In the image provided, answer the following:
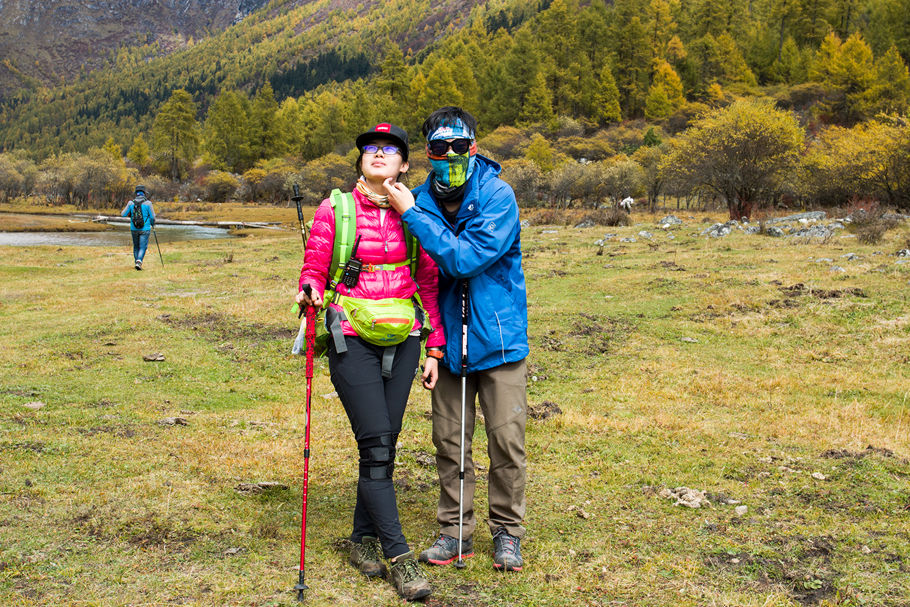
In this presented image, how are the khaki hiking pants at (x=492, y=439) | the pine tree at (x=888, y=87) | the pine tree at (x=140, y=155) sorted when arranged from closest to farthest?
the khaki hiking pants at (x=492, y=439), the pine tree at (x=888, y=87), the pine tree at (x=140, y=155)

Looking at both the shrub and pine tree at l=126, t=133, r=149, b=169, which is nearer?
the shrub

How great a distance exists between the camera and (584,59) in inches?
4985

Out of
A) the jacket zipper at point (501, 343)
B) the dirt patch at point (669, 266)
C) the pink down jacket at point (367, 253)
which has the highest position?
the pink down jacket at point (367, 253)

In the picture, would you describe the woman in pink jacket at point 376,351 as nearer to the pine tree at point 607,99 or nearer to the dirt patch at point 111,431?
the dirt patch at point 111,431

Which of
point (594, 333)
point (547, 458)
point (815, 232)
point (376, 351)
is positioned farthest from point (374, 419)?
point (815, 232)

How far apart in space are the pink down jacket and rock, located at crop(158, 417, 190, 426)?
4.49 m

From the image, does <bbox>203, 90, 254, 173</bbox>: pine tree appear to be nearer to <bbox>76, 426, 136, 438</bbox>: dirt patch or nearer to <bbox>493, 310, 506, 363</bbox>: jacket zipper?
<bbox>76, 426, 136, 438</bbox>: dirt patch

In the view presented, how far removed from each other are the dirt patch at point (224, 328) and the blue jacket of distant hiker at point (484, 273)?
9.39 metres

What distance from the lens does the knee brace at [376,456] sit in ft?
13.5

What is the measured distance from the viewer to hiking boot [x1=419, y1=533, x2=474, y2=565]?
4.50 meters

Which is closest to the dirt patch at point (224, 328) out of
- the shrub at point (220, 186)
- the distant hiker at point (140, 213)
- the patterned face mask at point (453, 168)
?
the distant hiker at point (140, 213)

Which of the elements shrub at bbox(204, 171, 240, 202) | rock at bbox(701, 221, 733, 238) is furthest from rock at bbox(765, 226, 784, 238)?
shrub at bbox(204, 171, 240, 202)

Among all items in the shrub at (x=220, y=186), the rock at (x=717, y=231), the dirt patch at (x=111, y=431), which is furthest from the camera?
the shrub at (x=220, y=186)

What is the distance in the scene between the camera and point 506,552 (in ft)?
14.7
